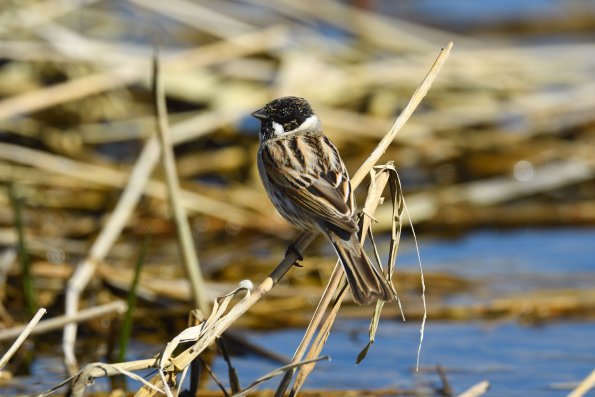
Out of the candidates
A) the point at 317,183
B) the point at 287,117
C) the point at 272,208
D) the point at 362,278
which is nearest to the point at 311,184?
the point at 317,183

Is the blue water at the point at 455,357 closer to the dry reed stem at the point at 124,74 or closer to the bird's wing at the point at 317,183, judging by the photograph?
the bird's wing at the point at 317,183

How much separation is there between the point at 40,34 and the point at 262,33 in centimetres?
161

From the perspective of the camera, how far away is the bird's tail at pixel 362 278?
3.59m

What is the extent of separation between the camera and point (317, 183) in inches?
167

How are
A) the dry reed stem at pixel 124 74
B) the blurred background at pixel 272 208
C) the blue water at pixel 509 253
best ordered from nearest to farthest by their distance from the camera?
the blurred background at pixel 272 208
the dry reed stem at pixel 124 74
the blue water at pixel 509 253

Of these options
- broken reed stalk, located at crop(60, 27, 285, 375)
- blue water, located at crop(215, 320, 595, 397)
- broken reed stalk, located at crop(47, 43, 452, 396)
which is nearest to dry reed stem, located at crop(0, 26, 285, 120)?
broken reed stalk, located at crop(60, 27, 285, 375)

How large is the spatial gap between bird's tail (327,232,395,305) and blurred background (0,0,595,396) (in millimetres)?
1686

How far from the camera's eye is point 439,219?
822 centimetres

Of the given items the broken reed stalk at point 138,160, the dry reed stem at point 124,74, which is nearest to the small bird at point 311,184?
the broken reed stalk at point 138,160

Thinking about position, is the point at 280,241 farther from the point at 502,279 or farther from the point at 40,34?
the point at 40,34

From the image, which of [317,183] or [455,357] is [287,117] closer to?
[317,183]

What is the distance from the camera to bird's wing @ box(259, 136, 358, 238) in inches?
157

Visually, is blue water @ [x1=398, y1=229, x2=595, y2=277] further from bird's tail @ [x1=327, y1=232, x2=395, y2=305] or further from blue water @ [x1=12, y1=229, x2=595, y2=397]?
bird's tail @ [x1=327, y1=232, x2=395, y2=305]

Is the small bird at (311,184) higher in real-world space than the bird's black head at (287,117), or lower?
lower
